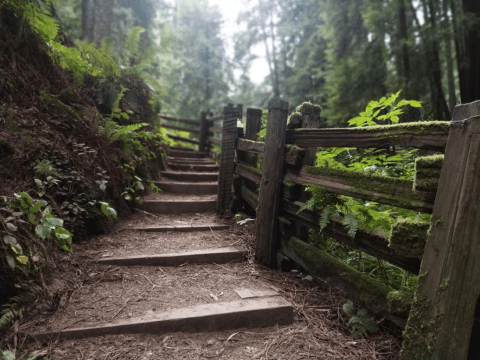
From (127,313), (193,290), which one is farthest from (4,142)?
(193,290)

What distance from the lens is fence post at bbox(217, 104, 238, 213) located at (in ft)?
14.7

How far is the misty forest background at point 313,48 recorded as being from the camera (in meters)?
7.47

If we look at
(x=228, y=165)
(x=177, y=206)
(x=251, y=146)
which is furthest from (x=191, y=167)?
Result: (x=251, y=146)

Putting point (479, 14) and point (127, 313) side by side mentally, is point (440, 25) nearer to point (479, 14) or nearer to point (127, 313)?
point (479, 14)

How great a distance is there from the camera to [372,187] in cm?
195

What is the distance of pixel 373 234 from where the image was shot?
2.00m

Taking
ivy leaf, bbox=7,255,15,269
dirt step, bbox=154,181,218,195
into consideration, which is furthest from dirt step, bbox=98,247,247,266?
dirt step, bbox=154,181,218,195

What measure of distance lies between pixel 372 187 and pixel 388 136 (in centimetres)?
35

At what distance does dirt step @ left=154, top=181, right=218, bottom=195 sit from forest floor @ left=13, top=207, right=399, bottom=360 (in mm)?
1911

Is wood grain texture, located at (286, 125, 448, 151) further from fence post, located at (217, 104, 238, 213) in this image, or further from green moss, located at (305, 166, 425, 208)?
fence post, located at (217, 104, 238, 213)

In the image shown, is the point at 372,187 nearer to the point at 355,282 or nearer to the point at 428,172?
the point at 428,172

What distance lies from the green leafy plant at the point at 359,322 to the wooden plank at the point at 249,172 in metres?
1.82

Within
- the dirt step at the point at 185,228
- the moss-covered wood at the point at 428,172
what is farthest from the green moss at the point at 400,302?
the dirt step at the point at 185,228

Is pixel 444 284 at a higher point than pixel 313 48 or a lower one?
lower
